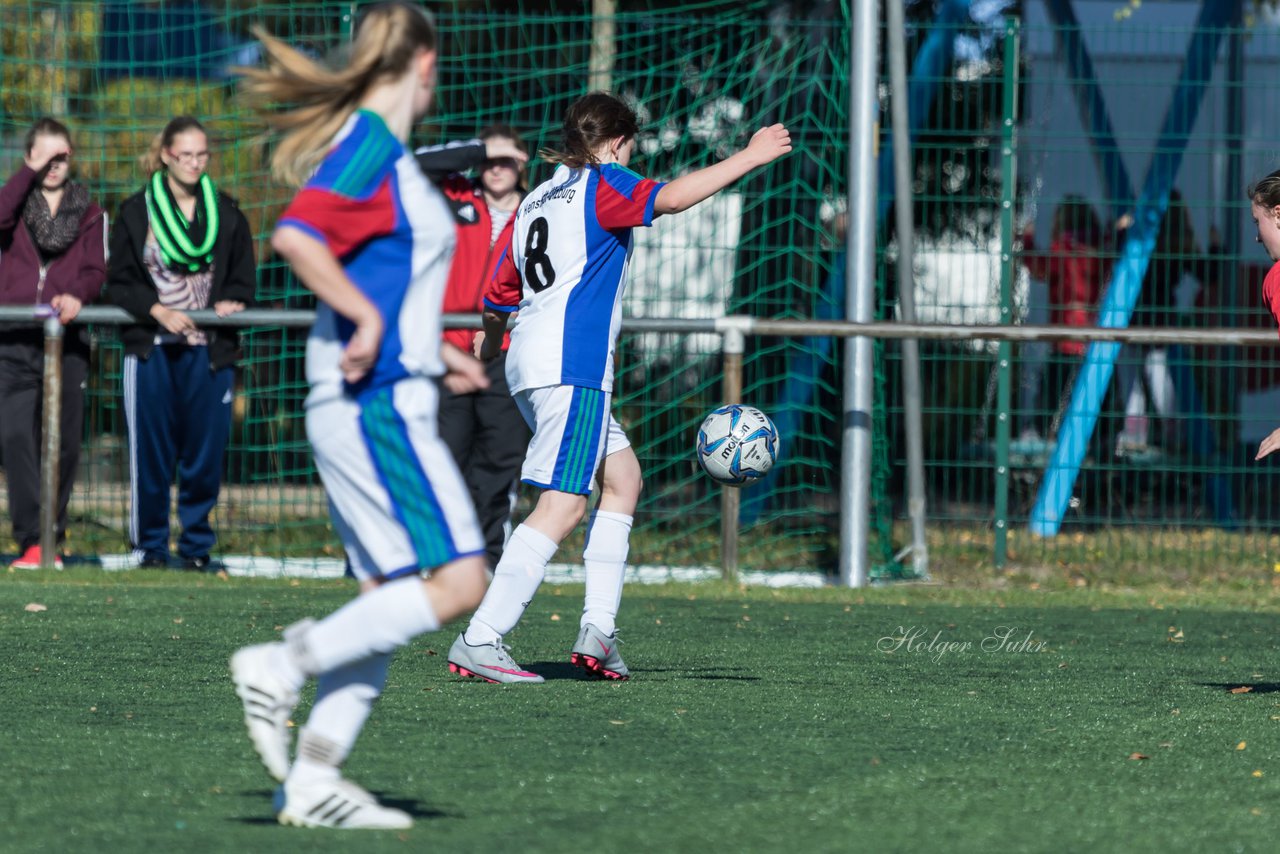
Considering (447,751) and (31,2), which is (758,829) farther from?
(31,2)

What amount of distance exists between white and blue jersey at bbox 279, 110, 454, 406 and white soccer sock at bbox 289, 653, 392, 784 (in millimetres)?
554

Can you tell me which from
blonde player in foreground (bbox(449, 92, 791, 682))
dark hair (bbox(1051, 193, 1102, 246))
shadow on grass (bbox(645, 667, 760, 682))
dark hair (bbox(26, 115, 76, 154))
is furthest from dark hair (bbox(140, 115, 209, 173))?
dark hair (bbox(1051, 193, 1102, 246))

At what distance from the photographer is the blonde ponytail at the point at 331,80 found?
11.8 ft

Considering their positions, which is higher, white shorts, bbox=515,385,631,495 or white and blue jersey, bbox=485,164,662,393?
white and blue jersey, bbox=485,164,662,393

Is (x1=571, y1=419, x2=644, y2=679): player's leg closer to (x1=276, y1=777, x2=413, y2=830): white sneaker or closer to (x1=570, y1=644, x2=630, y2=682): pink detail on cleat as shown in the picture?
(x1=570, y1=644, x2=630, y2=682): pink detail on cleat

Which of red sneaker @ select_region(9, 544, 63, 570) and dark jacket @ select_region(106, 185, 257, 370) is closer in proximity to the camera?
dark jacket @ select_region(106, 185, 257, 370)

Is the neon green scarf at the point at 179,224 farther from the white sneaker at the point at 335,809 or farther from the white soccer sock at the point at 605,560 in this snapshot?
the white sneaker at the point at 335,809

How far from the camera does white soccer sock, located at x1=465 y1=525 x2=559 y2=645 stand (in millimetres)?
5648

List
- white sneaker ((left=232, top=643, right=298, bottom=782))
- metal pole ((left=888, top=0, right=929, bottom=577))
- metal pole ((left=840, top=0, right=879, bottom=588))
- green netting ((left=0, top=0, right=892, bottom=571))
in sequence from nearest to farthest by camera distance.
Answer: white sneaker ((left=232, top=643, right=298, bottom=782))
metal pole ((left=840, top=0, right=879, bottom=588))
metal pole ((left=888, top=0, right=929, bottom=577))
green netting ((left=0, top=0, right=892, bottom=571))

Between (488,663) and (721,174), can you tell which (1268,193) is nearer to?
(721,174)

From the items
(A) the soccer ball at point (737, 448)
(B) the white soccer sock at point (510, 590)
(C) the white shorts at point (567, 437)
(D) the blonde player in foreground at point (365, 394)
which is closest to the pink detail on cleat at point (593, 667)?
(B) the white soccer sock at point (510, 590)

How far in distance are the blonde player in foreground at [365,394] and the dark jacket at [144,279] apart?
5424mm

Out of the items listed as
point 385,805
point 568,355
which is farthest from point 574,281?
point 385,805

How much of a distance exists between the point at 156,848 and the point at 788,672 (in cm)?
308
